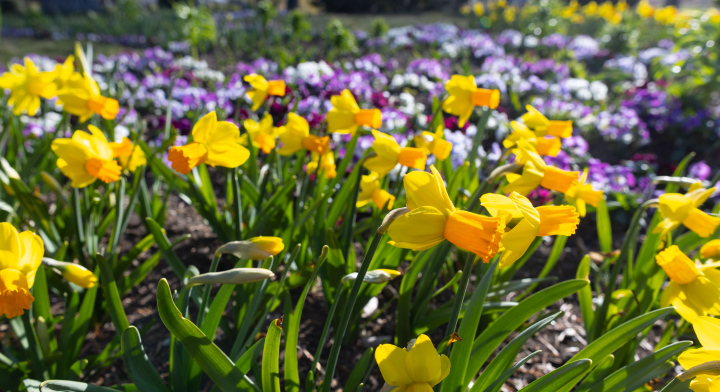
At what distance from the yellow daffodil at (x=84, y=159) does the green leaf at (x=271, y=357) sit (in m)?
0.71

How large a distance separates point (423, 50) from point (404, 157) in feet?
20.6

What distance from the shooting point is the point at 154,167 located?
1800mm

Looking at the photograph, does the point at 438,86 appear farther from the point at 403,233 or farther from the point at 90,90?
the point at 403,233

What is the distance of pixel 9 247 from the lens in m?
0.88

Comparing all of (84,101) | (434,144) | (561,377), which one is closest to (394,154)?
(434,144)

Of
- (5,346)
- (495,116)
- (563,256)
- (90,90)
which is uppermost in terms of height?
(90,90)

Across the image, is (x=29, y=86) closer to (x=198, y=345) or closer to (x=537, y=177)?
(x=198, y=345)

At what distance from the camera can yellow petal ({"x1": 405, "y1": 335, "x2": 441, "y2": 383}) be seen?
77cm

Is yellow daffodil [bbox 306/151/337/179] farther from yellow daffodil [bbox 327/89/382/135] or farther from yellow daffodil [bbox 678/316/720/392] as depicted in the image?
yellow daffodil [bbox 678/316/720/392]

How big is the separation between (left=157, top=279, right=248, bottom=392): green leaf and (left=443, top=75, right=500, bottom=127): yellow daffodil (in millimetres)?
1114

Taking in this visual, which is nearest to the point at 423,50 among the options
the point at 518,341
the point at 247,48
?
the point at 247,48

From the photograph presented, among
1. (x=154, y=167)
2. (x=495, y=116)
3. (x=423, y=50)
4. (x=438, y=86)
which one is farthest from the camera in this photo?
(x=423, y=50)

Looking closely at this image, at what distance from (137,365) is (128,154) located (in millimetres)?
698

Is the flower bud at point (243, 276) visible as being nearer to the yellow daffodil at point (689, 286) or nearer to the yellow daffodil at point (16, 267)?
the yellow daffodil at point (16, 267)
